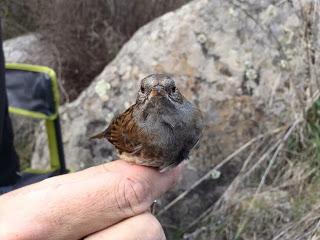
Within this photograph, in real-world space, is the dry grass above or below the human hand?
below

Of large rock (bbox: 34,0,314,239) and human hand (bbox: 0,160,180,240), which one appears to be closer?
human hand (bbox: 0,160,180,240)

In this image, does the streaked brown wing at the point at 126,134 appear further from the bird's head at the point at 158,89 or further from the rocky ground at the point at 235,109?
the rocky ground at the point at 235,109

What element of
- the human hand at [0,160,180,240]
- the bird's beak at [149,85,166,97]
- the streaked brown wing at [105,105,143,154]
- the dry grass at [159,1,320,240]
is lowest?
the dry grass at [159,1,320,240]

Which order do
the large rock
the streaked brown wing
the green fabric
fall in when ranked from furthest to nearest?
the large rock
the green fabric
the streaked brown wing

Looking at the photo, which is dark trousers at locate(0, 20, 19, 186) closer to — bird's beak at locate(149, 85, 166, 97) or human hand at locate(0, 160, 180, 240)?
bird's beak at locate(149, 85, 166, 97)

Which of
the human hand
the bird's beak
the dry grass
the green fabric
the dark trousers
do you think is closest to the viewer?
the human hand

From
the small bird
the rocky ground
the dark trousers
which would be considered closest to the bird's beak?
the small bird

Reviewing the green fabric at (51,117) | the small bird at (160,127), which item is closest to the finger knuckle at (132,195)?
the small bird at (160,127)
